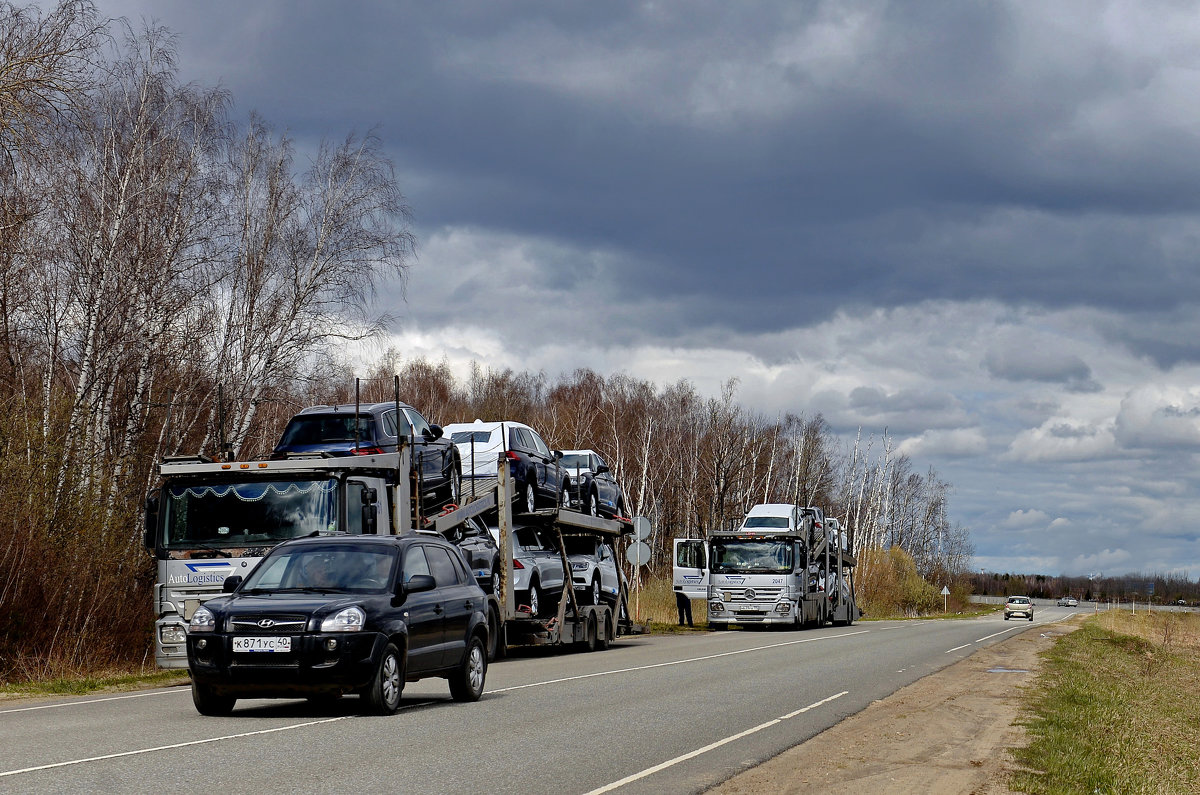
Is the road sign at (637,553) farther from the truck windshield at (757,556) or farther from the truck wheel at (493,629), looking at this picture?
the truck wheel at (493,629)

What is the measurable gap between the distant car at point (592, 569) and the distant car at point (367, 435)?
20.2ft

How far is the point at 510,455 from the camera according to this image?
2269 cm

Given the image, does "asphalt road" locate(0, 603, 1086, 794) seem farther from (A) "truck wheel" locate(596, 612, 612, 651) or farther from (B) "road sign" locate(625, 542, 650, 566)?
(B) "road sign" locate(625, 542, 650, 566)

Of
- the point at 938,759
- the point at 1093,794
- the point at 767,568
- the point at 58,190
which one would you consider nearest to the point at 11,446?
the point at 58,190

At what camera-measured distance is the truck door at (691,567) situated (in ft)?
117

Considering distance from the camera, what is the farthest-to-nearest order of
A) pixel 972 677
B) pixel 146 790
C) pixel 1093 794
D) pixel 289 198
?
pixel 289 198 → pixel 972 677 → pixel 1093 794 → pixel 146 790

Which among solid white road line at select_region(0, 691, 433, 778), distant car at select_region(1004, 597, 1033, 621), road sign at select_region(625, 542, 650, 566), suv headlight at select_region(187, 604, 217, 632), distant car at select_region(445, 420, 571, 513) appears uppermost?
distant car at select_region(445, 420, 571, 513)

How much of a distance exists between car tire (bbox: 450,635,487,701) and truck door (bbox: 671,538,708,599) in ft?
70.6

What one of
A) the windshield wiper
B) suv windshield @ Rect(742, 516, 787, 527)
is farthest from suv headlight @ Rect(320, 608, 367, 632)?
suv windshield @ Rect(742, 516, 787, 527)

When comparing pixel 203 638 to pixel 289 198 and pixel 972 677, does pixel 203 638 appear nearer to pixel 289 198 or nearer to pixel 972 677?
pixel 972 677

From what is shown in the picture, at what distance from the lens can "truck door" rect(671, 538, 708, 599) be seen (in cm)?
3581

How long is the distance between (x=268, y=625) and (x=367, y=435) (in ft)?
25.0

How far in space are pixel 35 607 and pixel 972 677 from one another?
13.9 meters

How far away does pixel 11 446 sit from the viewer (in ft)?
60.1
